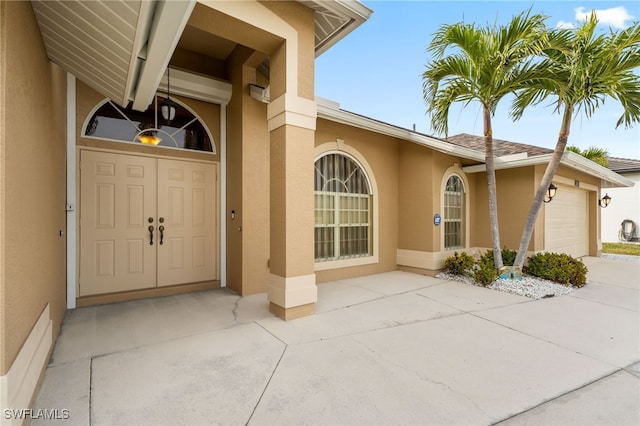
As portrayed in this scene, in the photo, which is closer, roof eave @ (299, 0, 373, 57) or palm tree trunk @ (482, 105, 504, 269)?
roof eave @ (299, 0, 373, 57)

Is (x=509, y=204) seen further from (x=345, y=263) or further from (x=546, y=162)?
(x=345, y=263)

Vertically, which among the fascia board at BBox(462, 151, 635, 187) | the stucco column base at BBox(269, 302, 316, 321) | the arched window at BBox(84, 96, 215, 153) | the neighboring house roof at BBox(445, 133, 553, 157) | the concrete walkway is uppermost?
the neighboring house roof at BBox(445, 133, 553, 157)

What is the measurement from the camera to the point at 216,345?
3271 mm

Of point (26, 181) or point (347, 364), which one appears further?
point (347, 364)

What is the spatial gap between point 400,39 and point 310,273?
7.52 m

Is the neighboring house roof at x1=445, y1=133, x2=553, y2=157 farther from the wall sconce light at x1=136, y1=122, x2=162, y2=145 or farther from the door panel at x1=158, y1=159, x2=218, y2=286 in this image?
the wall sconce light at x1=136, y1=122, x2=162, y2=145

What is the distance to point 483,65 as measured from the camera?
215 inches

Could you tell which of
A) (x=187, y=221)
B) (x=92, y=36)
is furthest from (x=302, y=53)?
(x=187, y=221)

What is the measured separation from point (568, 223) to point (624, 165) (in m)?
11.8

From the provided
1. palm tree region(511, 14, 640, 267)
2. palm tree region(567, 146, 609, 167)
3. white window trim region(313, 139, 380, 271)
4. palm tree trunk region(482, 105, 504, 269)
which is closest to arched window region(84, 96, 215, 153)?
white window trim region(313, 139, 380, 271)

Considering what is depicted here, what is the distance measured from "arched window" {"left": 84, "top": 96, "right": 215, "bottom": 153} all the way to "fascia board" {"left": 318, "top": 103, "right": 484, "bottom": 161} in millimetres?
2330

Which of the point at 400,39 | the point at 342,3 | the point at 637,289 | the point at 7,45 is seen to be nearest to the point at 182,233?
the point at 7,45

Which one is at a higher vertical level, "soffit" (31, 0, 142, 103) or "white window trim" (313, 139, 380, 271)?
"soffit" (31, 0, 142, 103)

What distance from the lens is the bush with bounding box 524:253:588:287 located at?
20.1 feet
